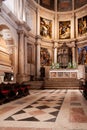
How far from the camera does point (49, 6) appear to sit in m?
24.6

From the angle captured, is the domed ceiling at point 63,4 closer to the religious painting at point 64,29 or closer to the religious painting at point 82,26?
the religious painting at point 64,29

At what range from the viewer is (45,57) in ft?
76.9

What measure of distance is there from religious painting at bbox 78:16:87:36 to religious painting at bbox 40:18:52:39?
12.4ft

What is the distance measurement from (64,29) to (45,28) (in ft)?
8.49

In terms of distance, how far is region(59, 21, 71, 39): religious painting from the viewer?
79.8 feet

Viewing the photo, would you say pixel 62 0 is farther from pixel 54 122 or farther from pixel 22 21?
pixel 54 122

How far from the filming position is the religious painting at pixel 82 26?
74.3 ft

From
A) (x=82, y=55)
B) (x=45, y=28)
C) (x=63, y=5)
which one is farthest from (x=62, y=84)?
(x=63, y=5)

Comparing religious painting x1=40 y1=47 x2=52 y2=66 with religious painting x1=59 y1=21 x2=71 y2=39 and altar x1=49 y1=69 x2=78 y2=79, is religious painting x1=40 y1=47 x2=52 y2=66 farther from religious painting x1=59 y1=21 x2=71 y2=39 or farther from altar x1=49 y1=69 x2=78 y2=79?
altar x1=49 y1=69 x2=78 y2=79

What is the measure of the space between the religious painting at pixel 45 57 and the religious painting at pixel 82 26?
471cm

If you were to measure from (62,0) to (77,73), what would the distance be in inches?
439

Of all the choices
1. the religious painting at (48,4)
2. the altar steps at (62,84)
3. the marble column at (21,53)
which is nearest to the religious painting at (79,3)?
the religious painting at (48,4)

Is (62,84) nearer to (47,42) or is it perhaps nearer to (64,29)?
(47,42)

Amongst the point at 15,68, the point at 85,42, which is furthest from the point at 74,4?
the point at 15,68
